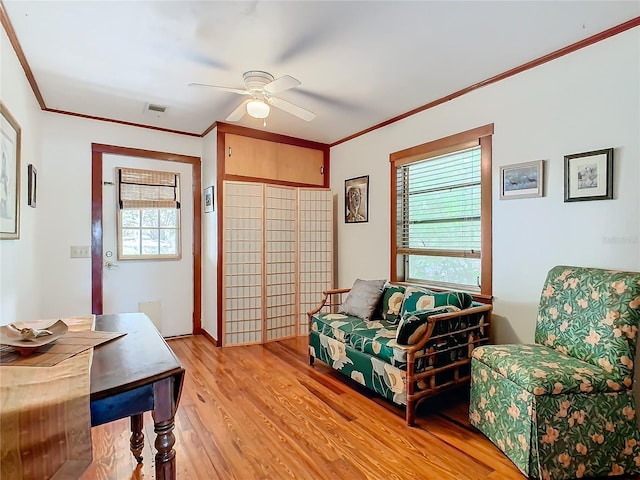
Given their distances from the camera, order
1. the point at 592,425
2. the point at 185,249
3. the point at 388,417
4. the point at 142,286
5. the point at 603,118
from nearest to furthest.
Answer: the point at 592,425 < the point at 603,118 < the point at 388,417 < the point at 142,286 < the point at 185,249

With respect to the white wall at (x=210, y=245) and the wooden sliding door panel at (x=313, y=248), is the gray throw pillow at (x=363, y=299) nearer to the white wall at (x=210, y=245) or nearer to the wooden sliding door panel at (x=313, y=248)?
the wooden sliding door panel at (x=313, y=248)

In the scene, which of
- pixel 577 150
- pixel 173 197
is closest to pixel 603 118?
pixel 577 150

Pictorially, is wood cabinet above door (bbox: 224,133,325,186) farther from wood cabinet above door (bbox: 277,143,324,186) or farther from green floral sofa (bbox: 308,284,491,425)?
green floral sofa (bbox: 308,284,491,425)

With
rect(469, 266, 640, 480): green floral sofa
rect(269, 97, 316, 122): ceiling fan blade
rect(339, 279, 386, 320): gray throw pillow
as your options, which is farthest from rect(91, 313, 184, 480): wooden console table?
rect(339, 279, 386, 320): gray throw pillow

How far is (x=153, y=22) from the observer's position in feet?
6.86

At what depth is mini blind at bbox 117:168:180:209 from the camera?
397 centimetres

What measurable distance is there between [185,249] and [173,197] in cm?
65

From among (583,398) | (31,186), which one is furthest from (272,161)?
(583,398)

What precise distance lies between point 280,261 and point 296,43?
2.52 metres

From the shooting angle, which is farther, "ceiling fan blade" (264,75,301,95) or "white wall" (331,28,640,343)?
"ceiling fan blade" (264,75,301,95)

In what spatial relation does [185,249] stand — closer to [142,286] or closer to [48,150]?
[142,286]

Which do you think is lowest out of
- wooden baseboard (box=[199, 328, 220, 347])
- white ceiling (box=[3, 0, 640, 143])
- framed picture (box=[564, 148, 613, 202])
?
wooden baseboard (box=[199, 328, 220, 347])

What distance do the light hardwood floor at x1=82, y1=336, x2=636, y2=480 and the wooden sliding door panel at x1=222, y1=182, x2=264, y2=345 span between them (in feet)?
2.87

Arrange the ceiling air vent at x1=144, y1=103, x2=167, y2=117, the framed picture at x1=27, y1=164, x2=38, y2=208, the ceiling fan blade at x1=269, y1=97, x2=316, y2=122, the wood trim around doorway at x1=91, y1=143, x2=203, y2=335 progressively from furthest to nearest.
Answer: the wood trim around doorway at x1=91, y1=143, x2=203, y2=335 → the ceiling air vent at x1=144, y1=103, x2=167, y2=117 → the framed picture at x1=27, y1=164, x2=38, y2=208 → the ceiling fan blade at x1=269, y1=97, x2=316, y2=122
